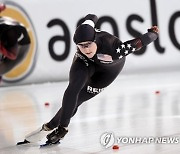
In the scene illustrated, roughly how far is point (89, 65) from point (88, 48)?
23 cm

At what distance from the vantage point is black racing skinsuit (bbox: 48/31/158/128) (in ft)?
13.4

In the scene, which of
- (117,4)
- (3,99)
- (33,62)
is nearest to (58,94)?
(3,99)

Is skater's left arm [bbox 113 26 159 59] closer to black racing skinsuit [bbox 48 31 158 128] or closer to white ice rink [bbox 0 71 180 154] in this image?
black racing skinsuit [bbox 48 31 158 128]

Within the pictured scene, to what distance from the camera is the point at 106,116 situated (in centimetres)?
587

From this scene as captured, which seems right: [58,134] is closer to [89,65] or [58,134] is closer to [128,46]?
[89,65]

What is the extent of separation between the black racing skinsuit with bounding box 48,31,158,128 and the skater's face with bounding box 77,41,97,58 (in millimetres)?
84

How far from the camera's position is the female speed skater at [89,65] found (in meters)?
4.09

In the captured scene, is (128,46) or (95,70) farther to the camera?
(95,70)

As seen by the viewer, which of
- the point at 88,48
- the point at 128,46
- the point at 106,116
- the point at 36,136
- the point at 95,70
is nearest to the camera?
the point at 88,48

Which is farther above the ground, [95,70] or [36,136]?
[95,70]

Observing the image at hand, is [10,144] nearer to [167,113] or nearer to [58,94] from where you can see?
[167,113]

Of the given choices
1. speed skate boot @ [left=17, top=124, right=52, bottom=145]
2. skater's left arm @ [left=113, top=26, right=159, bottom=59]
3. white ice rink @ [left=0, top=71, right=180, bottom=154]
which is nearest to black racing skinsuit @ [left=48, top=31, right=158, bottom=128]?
skater's left arm @ [left=113, top=26, right=159, bottom=59]

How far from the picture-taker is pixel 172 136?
170 inches

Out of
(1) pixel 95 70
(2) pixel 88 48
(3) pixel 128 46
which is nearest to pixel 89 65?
(1) pixel 95 70
